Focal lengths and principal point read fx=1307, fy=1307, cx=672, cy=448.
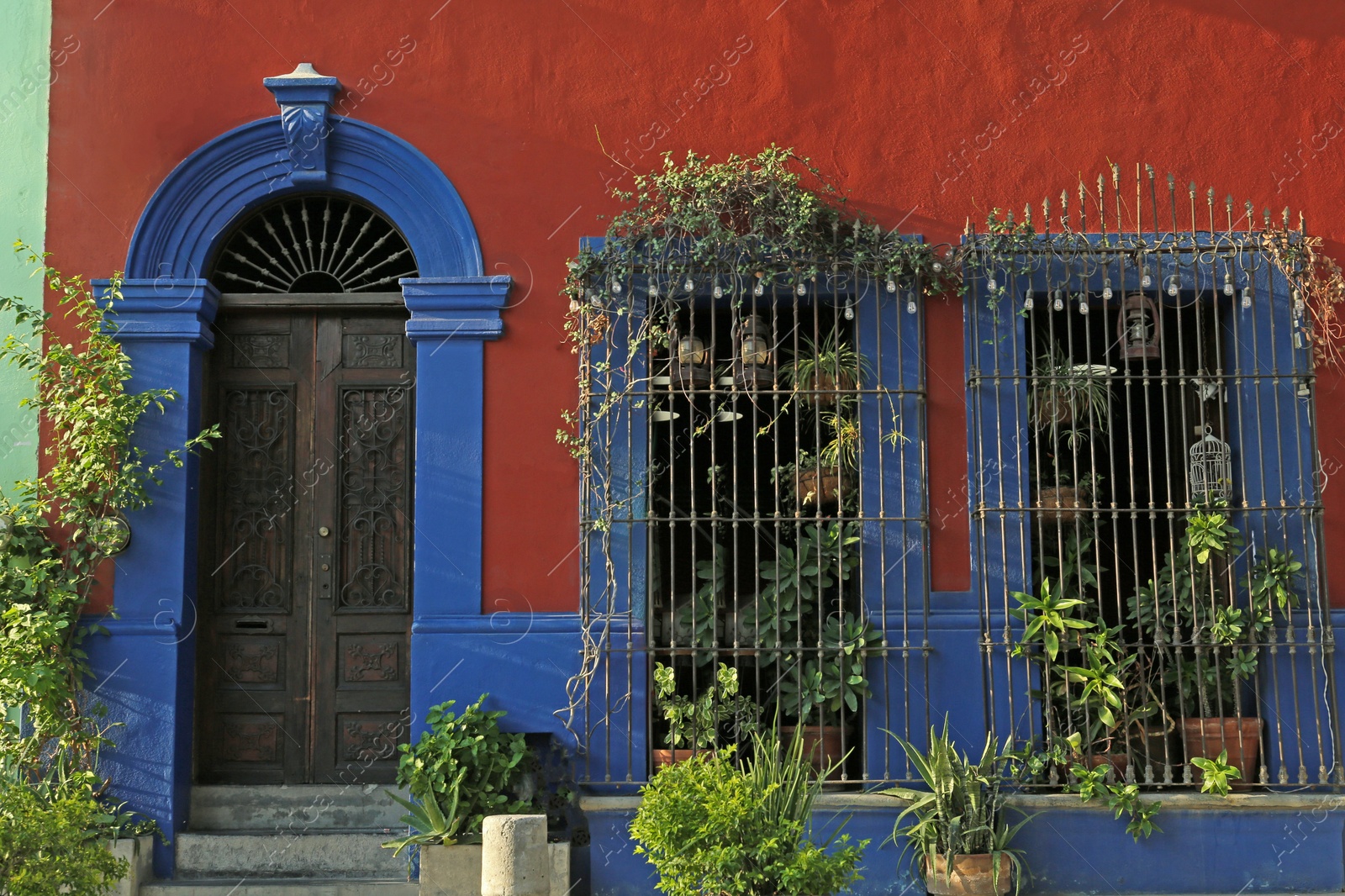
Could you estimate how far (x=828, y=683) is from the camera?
6.02 m

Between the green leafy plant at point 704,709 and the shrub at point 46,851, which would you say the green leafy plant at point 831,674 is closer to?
the green leafy plant at point 704,709

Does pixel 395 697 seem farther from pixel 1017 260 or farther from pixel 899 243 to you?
pixel 1017 260

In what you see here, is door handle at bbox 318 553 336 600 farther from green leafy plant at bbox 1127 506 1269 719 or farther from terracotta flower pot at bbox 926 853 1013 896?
green leafy plant at bbox 1127 506 1269 719

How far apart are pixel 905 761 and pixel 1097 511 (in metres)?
1.44

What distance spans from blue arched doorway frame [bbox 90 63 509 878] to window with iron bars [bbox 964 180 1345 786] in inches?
95.9

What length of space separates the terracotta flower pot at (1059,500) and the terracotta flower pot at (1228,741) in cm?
106

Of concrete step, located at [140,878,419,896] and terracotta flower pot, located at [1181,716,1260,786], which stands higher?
terracotta flower pot, located at [1181,716,1260,786]

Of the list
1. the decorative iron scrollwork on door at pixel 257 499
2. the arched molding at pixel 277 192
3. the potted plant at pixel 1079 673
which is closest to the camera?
the potted plant at pixel 1079 673

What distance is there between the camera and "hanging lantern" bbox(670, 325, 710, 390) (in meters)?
6.08

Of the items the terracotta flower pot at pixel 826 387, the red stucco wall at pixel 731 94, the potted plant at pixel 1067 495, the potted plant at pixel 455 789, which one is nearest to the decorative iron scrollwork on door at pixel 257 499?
the red stucco wall at pixel 731 94

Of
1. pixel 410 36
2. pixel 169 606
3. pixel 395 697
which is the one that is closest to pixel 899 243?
pixel 410 36

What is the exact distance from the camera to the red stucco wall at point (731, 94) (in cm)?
638

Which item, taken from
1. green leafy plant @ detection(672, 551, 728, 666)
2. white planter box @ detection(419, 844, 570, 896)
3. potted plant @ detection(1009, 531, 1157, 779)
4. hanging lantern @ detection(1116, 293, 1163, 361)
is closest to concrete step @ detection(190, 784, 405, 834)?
white planter box @ detection(419, 844, 570, 896)

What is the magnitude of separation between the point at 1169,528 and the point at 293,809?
14.2ft
